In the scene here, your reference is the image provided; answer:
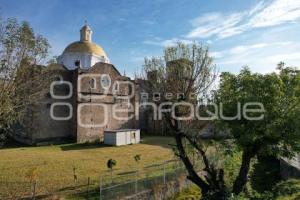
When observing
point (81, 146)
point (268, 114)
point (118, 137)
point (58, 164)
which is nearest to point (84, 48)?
point (81, 146)

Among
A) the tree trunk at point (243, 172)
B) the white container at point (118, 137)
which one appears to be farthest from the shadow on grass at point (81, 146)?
the tree trunk at point (243, 172)

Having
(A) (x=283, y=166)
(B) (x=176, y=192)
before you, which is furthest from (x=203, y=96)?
(A) (x=283, y=166)

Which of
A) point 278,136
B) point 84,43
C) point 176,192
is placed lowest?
point 176,192

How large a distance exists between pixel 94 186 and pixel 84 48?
103ft

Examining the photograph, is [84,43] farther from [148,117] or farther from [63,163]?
[63,163]

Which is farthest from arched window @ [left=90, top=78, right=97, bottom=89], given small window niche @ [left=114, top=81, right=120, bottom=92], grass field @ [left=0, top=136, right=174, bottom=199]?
grass field @ [left=0, top=136, right=174, bottom=199]

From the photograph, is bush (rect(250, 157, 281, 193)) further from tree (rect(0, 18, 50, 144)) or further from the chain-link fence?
tree (rect(0, 18, 50, 144))

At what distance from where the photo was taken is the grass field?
14.8 metres

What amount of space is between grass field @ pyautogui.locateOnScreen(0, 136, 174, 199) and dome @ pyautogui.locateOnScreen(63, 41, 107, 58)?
1713 cm

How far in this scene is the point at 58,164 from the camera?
20.4 meters

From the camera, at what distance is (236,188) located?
12859 millimetres

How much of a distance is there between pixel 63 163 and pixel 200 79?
12679 mm

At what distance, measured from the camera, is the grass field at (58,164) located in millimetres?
14781

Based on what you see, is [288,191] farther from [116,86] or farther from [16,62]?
[116,86]
